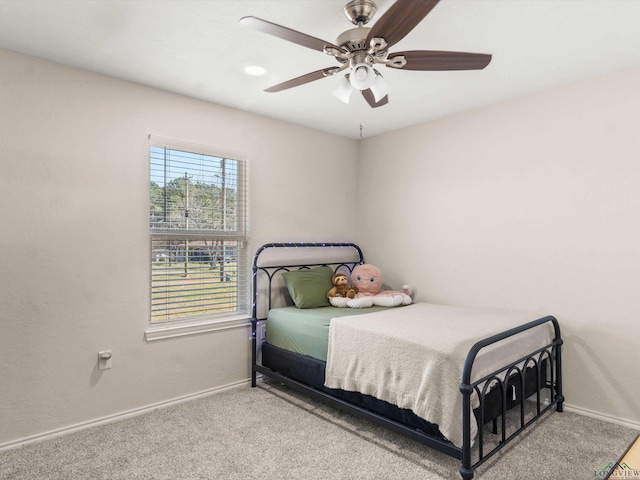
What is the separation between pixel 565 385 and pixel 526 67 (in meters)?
2.27

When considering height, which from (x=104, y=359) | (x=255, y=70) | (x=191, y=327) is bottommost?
(x=104, y=359)

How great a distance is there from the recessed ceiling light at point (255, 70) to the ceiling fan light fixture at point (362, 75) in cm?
99

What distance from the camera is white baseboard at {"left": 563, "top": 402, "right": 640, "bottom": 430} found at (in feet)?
8.73

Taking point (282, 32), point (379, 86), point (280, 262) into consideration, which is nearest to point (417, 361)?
point (379, 86)

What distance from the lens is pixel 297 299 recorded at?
349 centimetres

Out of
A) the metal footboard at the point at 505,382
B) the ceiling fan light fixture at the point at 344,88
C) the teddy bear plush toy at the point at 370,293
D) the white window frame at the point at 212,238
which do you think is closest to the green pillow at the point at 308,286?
the teddy bear plush toy at the point at 370,293

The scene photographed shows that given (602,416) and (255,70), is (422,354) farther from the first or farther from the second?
(255,70)

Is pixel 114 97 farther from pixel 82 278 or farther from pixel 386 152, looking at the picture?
pixel 386 152

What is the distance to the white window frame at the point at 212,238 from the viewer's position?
303 cm

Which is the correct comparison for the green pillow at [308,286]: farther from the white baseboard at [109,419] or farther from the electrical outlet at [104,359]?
the electrical outlet at [104,359]

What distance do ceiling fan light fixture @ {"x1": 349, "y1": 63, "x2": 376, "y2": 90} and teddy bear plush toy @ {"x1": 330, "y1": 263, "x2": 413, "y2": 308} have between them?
1972 mm

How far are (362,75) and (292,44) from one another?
0.70 meters

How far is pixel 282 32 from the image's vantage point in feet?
5.60

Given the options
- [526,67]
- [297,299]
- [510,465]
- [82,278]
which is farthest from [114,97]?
[510,465]
